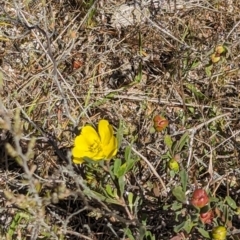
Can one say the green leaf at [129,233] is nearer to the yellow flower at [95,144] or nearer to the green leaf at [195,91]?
the yellow flower at [95,144]

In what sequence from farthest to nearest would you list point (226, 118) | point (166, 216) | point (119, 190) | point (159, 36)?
point (159, 36) → point (226, 118) → point (166, 216) → point (119, 190)

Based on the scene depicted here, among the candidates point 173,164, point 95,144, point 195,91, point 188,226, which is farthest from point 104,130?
point 195,91

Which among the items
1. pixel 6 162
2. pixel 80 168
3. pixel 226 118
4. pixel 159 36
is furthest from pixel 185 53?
pixel 6 162

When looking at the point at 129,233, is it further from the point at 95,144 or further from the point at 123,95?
the point at 123,95

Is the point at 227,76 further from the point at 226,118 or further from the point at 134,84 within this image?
the point at 134,84

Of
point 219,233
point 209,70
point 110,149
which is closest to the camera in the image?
point 219,233

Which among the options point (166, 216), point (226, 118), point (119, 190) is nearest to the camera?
point (119, 190)

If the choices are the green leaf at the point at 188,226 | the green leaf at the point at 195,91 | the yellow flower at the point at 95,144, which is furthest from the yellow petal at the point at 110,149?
the green leaf at the point at 195,91
